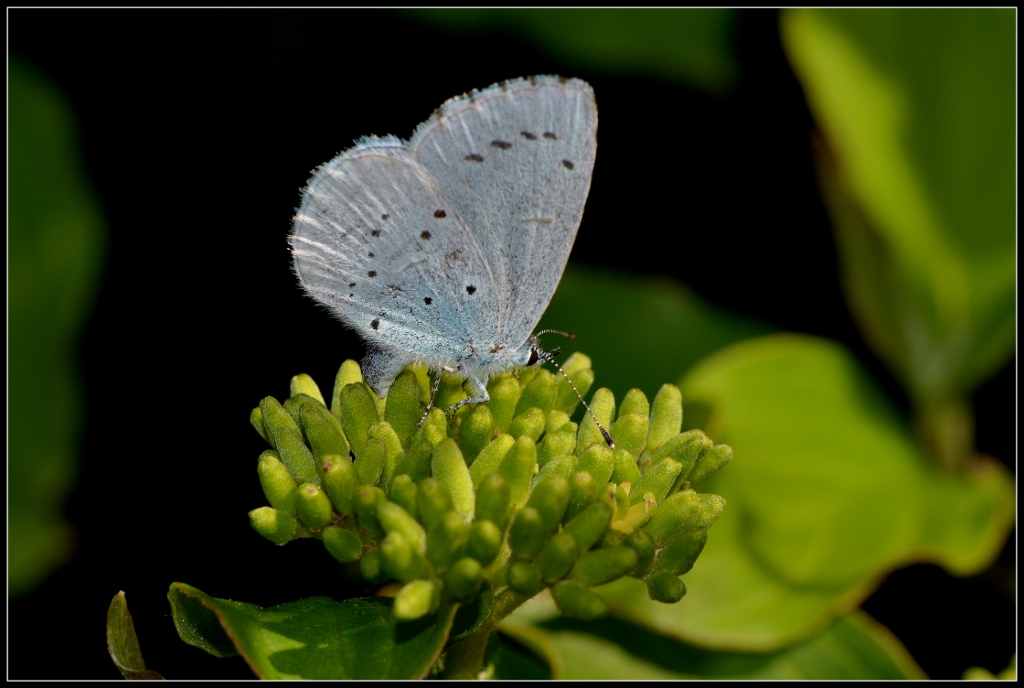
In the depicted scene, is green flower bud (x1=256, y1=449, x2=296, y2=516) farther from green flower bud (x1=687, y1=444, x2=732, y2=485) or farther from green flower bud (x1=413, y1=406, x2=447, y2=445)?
green flower bud (x1=687, y1=444, x2=732, y2=485)

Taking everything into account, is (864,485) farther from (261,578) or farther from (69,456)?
(69,456)

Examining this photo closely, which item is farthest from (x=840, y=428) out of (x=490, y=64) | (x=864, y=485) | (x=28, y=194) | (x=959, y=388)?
(x=28, y=194)

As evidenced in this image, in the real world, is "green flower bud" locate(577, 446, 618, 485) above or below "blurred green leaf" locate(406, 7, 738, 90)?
below

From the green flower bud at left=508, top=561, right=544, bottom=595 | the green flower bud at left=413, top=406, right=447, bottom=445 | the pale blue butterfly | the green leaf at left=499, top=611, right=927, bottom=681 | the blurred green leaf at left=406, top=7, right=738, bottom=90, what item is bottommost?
A: the green leaf at left=499, top=611, right=927, bottom=681

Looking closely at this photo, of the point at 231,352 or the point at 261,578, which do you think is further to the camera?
the point at 231,352

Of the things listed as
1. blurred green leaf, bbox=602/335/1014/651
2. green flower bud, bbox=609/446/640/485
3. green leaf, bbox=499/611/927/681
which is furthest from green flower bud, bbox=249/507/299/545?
blurred green leaf, bbox=602/335/1014/651

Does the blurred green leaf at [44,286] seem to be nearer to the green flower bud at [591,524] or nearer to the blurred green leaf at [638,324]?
the blurred green leaf at [638,324]

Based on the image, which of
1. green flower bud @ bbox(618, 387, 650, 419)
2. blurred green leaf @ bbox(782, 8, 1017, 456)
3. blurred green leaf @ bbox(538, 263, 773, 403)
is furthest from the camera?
blurred green leaf @ bbox(538, 263, 773, 403)
